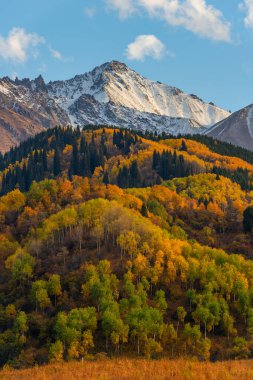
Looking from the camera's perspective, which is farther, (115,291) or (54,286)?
(54,286)

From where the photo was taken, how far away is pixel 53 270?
102 meters

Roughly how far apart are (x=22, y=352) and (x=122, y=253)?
3912 cm

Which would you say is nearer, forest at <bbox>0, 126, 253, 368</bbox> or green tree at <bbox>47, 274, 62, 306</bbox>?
forest at <bbox>0, 126, 253, 368</bbox>

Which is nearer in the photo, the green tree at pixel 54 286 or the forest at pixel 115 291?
the forest at pixel 115 291

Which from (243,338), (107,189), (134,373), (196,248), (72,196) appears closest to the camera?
(134,373)

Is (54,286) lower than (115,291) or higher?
higher

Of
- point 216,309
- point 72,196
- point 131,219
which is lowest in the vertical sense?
point 216,309

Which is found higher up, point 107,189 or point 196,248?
point 107,189

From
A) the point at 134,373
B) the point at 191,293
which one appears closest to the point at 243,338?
the point at 191,293

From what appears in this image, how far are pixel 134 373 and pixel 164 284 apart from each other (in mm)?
73839

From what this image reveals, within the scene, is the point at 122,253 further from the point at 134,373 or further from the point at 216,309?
the point at 134,373

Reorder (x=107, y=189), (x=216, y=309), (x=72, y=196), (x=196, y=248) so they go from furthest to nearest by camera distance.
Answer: (x=107, y=189), (x=72, y=196), (x=196, y=248), (x=216, y=309)

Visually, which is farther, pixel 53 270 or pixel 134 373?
pixel 53 270

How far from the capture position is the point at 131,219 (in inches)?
4692
